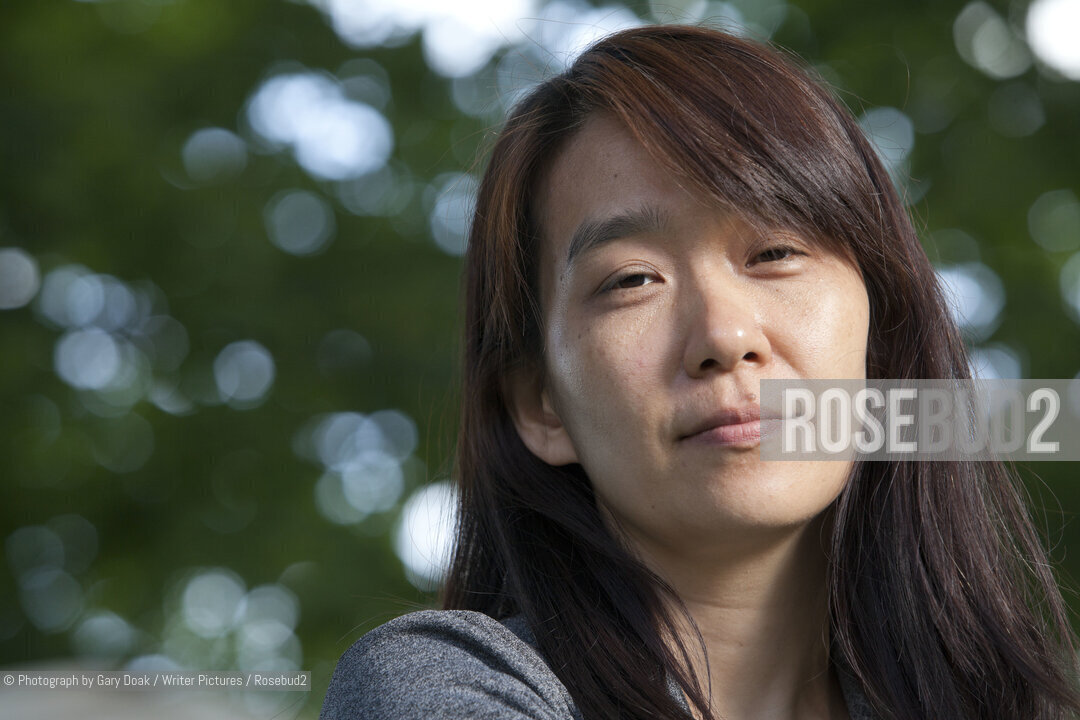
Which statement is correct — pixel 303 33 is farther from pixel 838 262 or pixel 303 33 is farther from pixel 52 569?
pixel 838 262

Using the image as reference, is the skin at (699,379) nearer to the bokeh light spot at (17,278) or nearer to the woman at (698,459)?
the woman at (698,459)

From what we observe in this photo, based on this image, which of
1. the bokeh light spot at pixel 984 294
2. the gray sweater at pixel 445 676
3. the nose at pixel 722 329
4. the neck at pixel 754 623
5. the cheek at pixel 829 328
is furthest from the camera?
the bokeh light spot at pixel 984 294

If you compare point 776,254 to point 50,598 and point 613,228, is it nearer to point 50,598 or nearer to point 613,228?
point 613,228

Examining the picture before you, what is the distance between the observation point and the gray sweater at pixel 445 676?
145cm

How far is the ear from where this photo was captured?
6.50 feet

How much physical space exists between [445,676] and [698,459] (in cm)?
52

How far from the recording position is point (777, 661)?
1956mm

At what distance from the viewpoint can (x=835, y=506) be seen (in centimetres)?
203

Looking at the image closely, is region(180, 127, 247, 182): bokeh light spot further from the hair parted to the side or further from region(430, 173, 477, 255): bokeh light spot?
the hair parted to the side

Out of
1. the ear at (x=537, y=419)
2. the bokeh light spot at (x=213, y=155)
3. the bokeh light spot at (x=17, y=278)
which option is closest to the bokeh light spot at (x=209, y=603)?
the bokeh light spot at (x=17, y=278)

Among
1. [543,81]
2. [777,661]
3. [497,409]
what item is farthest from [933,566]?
[543,81]

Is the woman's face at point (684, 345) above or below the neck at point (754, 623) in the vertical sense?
above

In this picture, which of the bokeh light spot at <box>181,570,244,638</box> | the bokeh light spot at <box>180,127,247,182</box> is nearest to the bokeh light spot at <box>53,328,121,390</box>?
the bokeh light spot at <box>180,127,247,182</box>

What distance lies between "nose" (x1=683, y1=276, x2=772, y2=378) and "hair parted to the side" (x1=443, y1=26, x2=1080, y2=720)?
14cm
